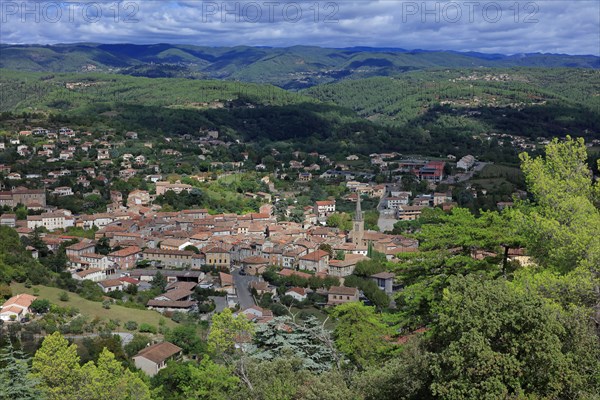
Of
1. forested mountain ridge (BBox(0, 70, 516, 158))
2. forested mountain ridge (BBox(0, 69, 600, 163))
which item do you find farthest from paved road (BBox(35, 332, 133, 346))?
forested mountain ridge (BBox(0, 69, 600, 163))

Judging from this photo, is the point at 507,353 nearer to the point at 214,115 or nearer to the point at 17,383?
the point at 17,383

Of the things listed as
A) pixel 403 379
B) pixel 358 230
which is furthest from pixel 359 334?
pixel 358 230

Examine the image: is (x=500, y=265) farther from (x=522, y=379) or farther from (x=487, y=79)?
(x=487, y=79)

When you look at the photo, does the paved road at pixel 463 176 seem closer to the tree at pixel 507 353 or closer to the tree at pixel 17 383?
the tree at pixel 17 383

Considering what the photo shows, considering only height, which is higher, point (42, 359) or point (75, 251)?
point (42, 359)

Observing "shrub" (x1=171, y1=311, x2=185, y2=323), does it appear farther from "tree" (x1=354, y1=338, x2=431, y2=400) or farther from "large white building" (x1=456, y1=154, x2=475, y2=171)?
"large white building" (x1=456, y1=154, x2=475, y2=171)

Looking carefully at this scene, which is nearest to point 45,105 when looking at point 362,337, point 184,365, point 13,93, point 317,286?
point 13,93
